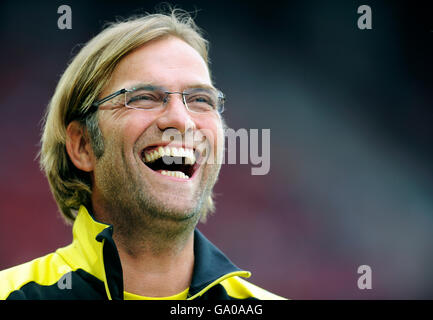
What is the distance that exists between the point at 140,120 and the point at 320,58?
5.76 meters

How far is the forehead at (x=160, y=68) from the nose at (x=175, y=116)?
55 mm

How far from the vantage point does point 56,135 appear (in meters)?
2.40

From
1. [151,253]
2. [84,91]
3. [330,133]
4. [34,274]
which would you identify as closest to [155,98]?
[84,91]

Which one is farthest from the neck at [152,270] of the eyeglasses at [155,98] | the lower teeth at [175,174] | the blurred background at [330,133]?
the blurred background at [330,133]

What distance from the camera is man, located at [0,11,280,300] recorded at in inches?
79.7

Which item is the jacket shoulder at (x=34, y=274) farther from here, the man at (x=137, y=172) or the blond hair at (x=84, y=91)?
the blond hair at (x=84, y=91)

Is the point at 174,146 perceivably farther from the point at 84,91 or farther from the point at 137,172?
the point at 84,91

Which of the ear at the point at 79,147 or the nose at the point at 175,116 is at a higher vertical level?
the nose at the point at 175,116

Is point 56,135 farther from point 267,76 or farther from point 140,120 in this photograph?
point 267,76

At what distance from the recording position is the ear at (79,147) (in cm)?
227

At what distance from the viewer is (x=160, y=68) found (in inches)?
85.3

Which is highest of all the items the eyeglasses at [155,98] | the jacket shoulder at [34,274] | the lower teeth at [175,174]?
the eyeglasses at [155,98]

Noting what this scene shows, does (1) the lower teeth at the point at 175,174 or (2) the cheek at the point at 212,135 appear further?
(2) the cheek at the point at 212,135

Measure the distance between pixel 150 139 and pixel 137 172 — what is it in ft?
0.47
